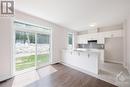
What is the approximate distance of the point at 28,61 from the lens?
149 inches

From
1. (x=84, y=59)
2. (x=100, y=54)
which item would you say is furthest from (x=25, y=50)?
(x=100, y=54)

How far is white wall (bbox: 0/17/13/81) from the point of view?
8.63 feet

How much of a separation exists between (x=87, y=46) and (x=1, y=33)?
6024mm

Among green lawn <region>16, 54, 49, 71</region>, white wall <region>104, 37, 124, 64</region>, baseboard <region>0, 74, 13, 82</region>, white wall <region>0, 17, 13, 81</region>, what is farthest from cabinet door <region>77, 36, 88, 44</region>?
baseboard <region>0, 74, 13, 82</region>

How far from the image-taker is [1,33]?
262 centimetres

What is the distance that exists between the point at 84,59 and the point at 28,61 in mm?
2792

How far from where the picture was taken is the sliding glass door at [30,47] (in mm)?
3357

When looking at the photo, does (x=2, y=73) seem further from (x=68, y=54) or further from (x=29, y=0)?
(x=68, y=54)

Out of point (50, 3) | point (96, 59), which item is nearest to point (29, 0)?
point (50, 3)

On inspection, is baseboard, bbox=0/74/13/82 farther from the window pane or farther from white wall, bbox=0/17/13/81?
the window pane

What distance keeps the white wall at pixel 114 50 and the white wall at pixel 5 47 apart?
18.5 ft

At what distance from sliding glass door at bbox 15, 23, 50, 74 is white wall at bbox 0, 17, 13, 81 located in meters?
0.41

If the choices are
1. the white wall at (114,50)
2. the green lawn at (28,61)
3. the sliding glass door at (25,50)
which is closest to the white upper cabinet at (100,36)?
the white wall at (114,50)

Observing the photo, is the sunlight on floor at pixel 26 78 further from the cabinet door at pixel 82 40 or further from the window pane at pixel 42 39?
the cabinet door at pixel 82 40
